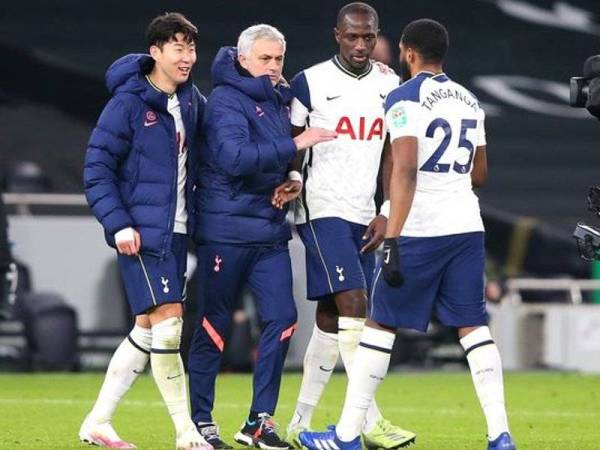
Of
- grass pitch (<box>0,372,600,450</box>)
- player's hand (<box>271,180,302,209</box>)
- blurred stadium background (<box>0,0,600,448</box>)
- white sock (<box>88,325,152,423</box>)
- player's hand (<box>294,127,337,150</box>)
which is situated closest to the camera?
player's hand (<box>294,127,337,150</box>)

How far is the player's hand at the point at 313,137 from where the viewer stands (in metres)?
8.38

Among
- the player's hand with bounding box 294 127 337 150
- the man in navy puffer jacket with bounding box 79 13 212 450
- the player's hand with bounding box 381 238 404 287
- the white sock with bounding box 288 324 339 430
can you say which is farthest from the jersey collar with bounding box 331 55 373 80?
the player's hand with bounding box 381 238 404 287

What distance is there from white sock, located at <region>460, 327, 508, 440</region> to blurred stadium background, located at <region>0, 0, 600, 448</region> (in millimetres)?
7075

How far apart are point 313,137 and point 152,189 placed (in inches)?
30.6

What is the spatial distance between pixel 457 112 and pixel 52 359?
8.49 meters

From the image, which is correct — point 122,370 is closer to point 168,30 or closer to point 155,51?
point 155,51

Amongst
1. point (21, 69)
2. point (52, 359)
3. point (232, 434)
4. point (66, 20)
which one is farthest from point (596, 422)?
point (66, 20)

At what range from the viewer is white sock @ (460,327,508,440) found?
7.79 meters

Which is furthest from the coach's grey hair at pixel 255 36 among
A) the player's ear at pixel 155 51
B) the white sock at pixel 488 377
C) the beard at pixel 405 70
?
the white sock at pixel 488 377

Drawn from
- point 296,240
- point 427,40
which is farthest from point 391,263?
point 296,240

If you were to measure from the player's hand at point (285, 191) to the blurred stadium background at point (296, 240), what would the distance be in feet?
20.4

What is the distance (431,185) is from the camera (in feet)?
26.1

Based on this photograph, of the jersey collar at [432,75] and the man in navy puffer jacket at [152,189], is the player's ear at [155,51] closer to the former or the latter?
the man in navy puffer jacket at [152,189]

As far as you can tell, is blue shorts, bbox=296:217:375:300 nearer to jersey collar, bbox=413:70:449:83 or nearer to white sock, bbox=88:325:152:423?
white sock, bbox=88:325:152:423
